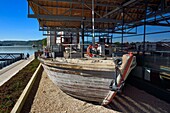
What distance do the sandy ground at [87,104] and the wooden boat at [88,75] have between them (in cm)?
37

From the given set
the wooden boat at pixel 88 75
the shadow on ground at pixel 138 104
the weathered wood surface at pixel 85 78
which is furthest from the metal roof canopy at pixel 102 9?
the weathered wood surface at pixel 85 78

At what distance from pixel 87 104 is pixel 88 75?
4.32 ft

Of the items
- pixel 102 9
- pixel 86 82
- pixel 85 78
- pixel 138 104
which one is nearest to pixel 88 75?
pixel 85 78

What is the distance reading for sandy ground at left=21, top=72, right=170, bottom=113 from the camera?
4.07 metres

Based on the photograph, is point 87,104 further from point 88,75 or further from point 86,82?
point 88,75

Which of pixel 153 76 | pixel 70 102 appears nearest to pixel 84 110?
Result: pixel 70 102

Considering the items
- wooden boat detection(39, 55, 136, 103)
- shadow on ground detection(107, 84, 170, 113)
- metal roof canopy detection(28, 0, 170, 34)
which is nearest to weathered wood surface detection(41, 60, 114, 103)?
wooden boat detection(39, 55, 136, 103)

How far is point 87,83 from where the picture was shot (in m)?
3.66

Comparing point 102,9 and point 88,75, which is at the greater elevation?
point 102,9

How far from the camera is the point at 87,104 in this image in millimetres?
4352

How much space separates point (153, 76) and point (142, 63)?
0.76 m

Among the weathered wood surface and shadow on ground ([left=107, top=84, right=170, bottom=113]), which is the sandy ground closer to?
shadow on ground ([left=107, top=84, right=170, bottom=113])

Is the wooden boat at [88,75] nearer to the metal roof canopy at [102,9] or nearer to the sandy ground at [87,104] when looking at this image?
the sandy ground at [87,104]

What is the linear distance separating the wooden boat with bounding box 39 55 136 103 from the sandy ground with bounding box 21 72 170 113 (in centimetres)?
37
